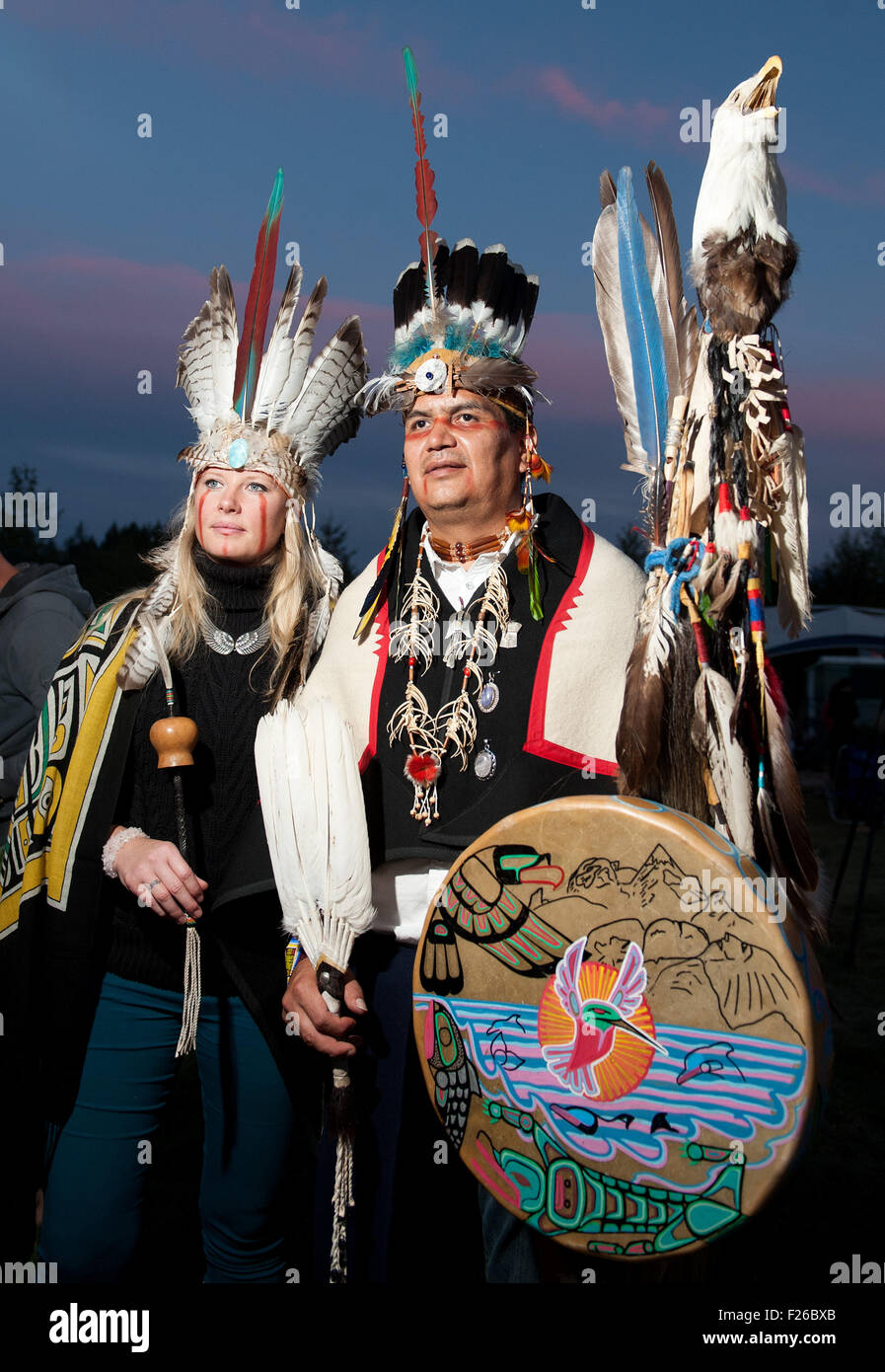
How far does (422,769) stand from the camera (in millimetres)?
1997

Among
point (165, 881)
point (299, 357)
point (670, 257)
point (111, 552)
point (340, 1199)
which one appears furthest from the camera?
point (111, 552)

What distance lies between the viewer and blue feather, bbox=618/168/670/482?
6.06ft

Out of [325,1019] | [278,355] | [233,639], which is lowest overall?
[325,1019]

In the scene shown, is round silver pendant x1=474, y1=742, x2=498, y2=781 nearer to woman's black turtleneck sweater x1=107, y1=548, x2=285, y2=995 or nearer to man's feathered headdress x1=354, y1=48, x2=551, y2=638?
man's feathered headdress x1=354, y1=48, x2=551, y2=638

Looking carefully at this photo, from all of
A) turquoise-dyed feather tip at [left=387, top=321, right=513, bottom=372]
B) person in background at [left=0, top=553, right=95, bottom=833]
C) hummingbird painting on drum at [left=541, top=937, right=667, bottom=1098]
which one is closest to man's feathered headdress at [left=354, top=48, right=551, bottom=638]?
turquoise-dyed feather tip at [left=387, top=321, right=513, bottom=372]

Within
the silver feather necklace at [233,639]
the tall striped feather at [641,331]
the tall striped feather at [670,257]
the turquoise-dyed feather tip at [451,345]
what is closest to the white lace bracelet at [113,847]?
the silver feather necklace at [233,639]

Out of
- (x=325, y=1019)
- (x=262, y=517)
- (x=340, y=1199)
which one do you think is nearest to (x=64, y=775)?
A: (x=262, y=517)

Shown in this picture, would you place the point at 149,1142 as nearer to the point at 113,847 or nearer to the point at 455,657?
the point at 113,847

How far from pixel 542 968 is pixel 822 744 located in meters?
16.1

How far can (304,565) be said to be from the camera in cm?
233

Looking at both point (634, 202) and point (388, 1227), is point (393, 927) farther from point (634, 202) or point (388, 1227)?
point (634, 202)

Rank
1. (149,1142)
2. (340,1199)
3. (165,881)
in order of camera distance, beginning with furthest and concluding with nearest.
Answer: (149,1142), (165,881), (340,1199)

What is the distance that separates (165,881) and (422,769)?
0.59 meters

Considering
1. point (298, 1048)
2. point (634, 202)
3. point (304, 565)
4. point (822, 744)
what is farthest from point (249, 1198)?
point (822, 744)
